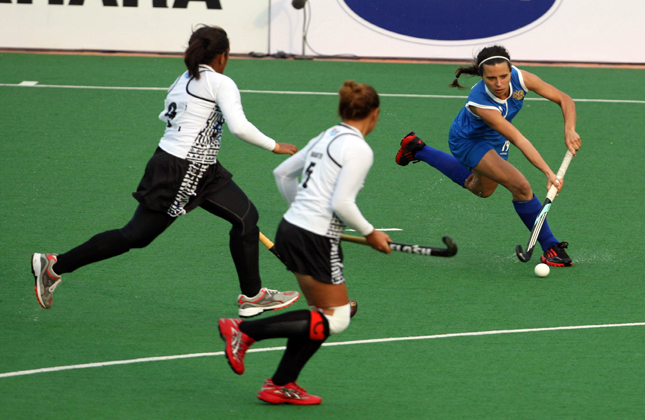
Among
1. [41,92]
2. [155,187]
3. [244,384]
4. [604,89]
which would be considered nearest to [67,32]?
[41,92]

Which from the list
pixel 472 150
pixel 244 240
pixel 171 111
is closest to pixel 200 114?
pixel 171 111

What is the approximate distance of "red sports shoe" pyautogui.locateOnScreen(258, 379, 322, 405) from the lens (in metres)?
3.90

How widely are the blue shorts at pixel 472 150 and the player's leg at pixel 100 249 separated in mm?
2338

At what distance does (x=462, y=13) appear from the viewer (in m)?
11.9

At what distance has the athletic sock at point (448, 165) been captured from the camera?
6664mm

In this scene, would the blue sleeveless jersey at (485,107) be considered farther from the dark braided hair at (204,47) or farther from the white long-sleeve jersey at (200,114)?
the dark braided hair at (204,47)

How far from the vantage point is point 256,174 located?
8.05 metres

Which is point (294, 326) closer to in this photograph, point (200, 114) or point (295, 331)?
point (295, 331)

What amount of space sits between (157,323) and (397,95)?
254 inches

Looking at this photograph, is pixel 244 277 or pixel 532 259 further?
pixel 532 259

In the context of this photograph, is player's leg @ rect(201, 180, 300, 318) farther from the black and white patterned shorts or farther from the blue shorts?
the blue shorts

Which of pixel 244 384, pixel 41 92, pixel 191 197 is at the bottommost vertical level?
pixel 41 92

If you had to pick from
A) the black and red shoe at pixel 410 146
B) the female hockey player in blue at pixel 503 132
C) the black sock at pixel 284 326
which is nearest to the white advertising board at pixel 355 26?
the black and red shoe at pixel 410 146

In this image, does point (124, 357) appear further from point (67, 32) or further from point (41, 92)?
→ point (67, 32)
